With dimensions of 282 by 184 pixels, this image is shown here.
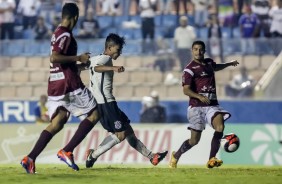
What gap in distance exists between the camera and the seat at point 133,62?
25.8 meters

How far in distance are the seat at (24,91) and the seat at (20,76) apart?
11.7 inches

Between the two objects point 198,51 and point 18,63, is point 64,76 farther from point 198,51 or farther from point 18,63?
point 18,63

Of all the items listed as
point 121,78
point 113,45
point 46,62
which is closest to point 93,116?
point 113,45

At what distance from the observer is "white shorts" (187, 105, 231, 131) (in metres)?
14.9

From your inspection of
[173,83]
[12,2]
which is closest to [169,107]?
[173,83]

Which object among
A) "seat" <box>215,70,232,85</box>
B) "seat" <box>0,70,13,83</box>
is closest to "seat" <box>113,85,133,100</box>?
"seat" <box>215,70,232,85</box>

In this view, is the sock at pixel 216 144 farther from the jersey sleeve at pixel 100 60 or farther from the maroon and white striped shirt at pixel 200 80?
the jersey sleeve at pixel 100 60

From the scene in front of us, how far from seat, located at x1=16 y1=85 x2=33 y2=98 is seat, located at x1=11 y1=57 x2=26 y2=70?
68 cm

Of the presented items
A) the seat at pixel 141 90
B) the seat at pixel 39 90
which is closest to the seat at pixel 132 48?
the seat at pixel 141 90

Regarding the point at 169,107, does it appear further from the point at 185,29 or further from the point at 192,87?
the point at 192,87

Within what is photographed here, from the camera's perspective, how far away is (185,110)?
2402 centimetres

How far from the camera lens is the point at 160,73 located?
83.3 ft

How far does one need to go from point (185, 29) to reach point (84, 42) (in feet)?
8.94

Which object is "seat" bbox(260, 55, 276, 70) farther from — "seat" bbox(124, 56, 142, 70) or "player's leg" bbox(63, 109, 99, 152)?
"player's leg" bbox(63, 109, 99, 152)
